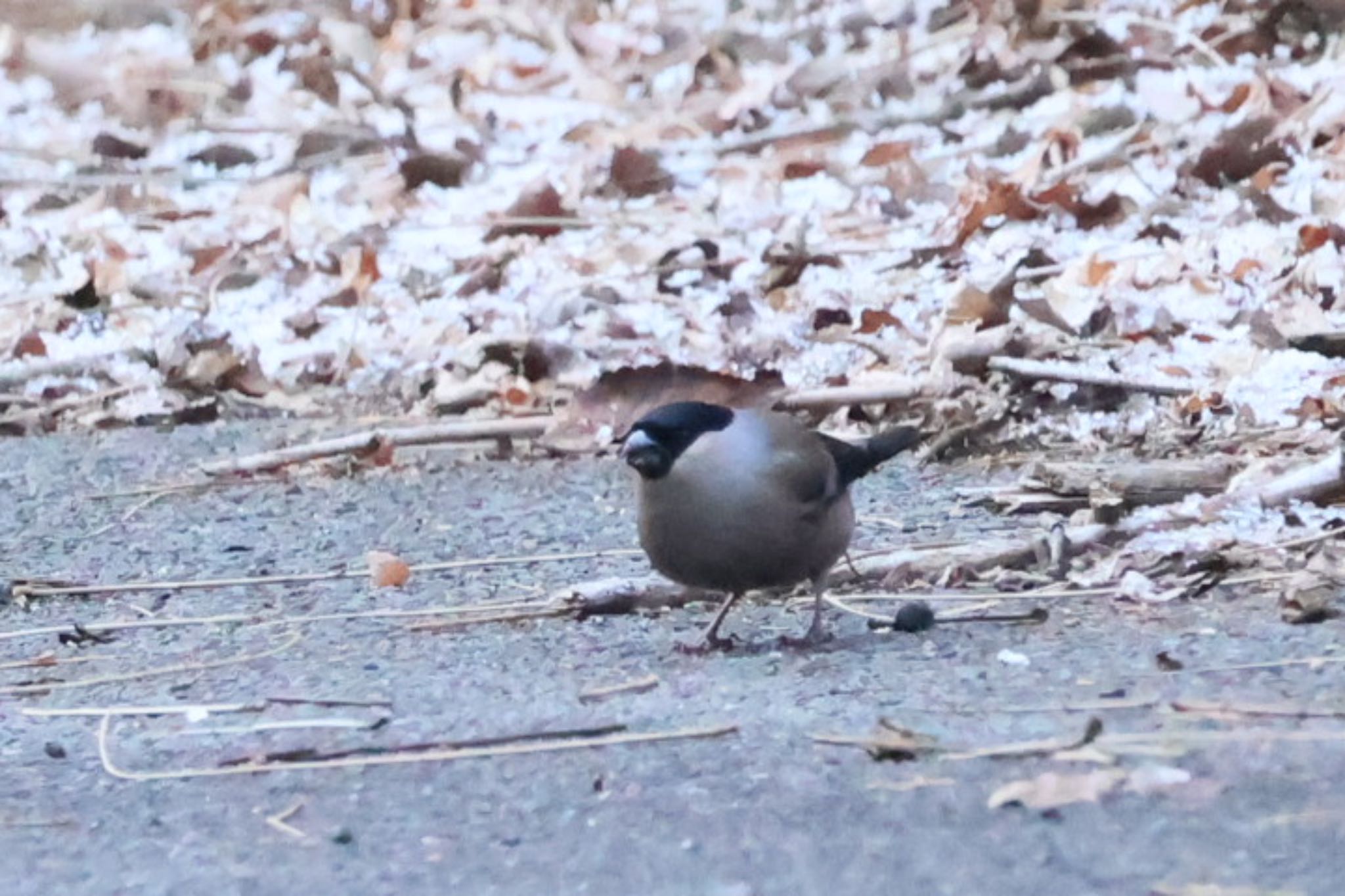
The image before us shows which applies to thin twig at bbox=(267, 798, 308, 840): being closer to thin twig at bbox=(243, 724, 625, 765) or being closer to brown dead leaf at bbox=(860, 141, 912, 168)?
thin twig at bbox=(243, 724, 625, 765)

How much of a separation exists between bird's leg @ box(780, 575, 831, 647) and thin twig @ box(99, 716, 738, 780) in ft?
1.95

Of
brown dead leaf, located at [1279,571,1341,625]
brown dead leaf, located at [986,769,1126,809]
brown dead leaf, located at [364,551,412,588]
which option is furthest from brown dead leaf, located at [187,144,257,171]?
brown dead leaf, located at [986,769,1126,809]

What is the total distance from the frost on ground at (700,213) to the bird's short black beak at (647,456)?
1.42 meters

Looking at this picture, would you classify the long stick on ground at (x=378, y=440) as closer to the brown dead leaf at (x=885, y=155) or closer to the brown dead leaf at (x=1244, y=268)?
the brown dead leaf at (x=1244, y=268)

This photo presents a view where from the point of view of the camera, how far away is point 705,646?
3.31 metres

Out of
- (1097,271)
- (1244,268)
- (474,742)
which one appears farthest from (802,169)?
(474,742)

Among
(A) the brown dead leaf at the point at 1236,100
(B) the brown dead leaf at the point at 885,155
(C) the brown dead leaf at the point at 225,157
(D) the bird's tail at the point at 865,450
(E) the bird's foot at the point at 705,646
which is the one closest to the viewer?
(E) the bird's foot at the point at 705,646

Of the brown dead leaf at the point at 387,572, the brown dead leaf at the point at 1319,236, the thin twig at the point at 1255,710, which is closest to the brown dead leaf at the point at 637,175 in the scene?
the brown dead leaf at the point at 1319,236

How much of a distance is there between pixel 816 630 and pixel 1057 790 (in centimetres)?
106

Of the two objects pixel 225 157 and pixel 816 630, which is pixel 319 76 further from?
pixel 816 630

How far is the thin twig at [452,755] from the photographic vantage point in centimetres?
270

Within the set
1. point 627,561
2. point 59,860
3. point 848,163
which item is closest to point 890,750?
point 59,860

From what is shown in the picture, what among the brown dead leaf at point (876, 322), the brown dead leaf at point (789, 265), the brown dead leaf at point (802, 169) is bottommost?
the brown dead leaf at point (876, 322)

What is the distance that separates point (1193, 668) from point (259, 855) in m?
1.21
